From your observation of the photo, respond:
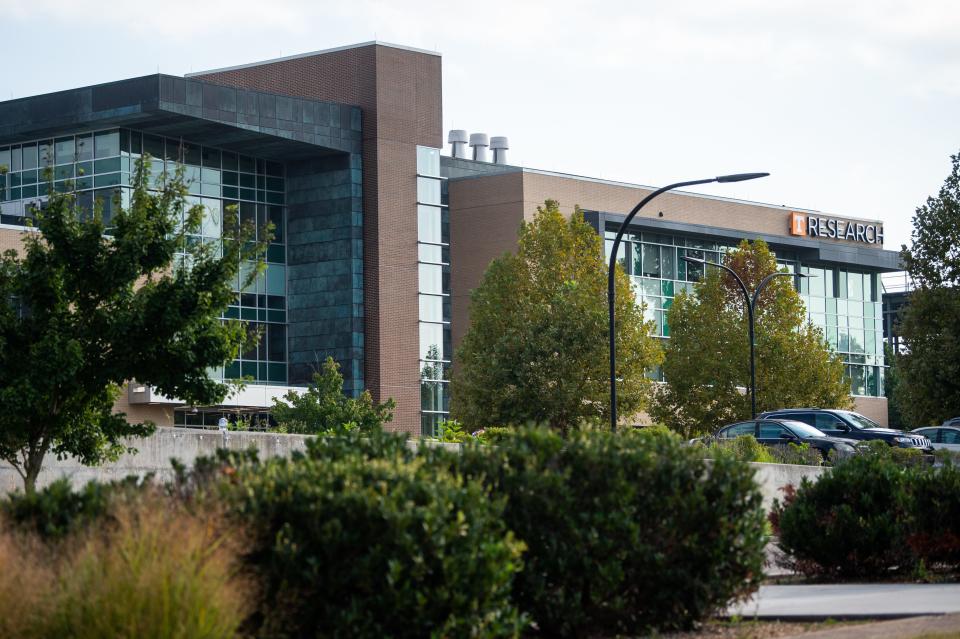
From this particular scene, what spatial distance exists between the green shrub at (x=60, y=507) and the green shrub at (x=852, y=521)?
8854 mm

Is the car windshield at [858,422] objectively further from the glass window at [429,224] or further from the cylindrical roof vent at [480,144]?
the cylindrical roof vent at [480,144]

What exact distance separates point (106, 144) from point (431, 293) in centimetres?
1468

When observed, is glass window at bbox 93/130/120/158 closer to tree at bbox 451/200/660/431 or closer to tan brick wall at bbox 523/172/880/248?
tree at bbox 451/200/660/431

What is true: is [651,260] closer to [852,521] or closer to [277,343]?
[277,343]

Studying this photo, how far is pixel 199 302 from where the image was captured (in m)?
19.6

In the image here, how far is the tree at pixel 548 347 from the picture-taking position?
150 ft

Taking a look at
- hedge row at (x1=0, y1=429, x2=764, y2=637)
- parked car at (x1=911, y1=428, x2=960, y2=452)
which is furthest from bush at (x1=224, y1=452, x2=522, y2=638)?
parked car at (x1=911, y1=428, x2=960, y2=452)

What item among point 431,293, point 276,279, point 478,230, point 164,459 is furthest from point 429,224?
point 164,459

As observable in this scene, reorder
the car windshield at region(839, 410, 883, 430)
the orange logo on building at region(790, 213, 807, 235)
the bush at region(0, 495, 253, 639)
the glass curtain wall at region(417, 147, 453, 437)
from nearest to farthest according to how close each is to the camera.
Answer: the bush at region(0, 495, 253, 639) < the car windshield at region(839, 410, 883, 430) < the glass curtain wall at region(417, 147, 453, 437) < the orange logo on building at region(790, 213, 807, 235)

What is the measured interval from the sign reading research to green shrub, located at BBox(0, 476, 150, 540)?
73.5m

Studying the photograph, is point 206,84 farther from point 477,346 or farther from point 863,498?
point 863,498

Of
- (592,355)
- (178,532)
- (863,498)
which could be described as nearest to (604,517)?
(178,532)

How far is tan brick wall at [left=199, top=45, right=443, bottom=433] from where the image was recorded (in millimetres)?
60375

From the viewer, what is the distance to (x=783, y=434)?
132ft
